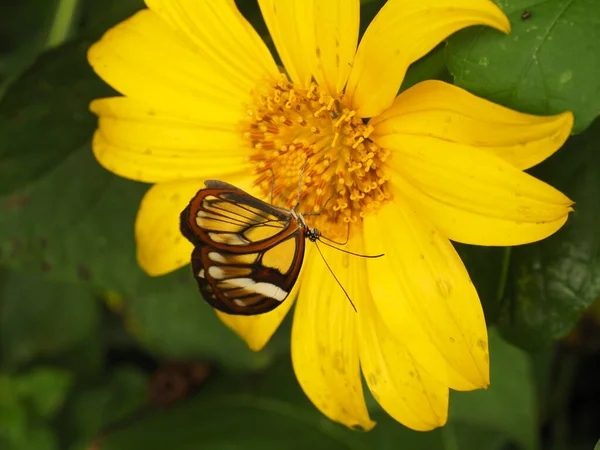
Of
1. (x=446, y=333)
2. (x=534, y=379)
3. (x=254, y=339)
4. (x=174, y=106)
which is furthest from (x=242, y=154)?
(x=534, y=379)

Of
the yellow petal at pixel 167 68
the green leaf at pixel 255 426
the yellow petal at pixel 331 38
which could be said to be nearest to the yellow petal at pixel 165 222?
Answer: the yellow petal at pixel 167 68

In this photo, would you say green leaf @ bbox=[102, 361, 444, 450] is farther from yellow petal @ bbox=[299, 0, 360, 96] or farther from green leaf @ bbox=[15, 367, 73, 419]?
yellow petal @ bbox=[299, 0, 360, 96]

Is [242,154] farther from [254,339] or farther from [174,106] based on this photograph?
[254,339]

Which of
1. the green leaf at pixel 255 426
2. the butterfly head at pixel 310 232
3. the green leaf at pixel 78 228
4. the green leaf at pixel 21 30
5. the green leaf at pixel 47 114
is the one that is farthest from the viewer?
the green leaf at pixel 21 30

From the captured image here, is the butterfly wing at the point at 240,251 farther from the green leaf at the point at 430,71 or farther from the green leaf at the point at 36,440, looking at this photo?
the green leaf at the point at 36,440

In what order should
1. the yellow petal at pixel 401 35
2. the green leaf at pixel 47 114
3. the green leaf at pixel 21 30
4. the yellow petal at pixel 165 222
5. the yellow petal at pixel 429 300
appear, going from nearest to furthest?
1. the yellow petal at pixel 401 35
2. the yellow petal at pixel 429 300
3. the yellow petal at pixel 165 222
4. the green leaf at pixel 47 114
5. the green leaf at pixel 21 30

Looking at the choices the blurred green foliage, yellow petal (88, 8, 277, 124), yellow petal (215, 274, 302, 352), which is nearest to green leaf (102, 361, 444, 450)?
the blurred green foliage
